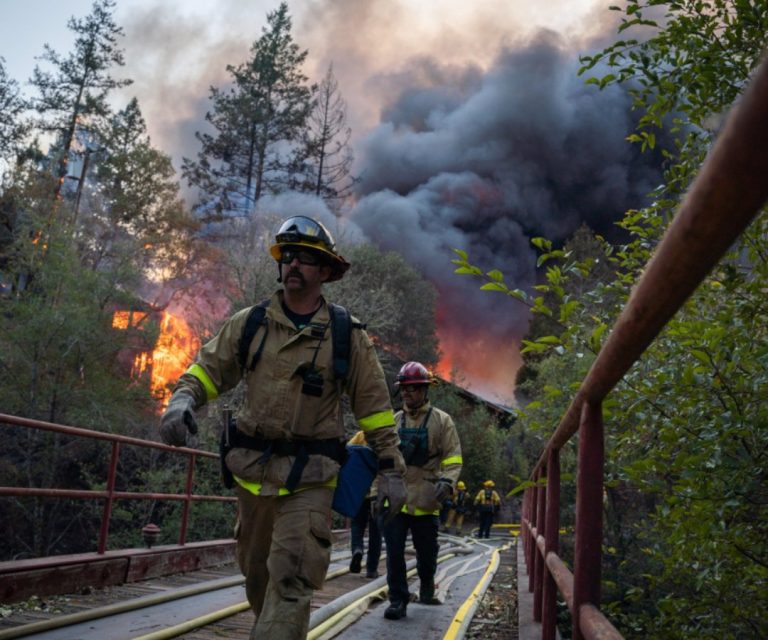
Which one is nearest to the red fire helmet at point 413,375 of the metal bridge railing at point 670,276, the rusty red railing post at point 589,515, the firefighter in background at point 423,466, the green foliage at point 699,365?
the firefighter in background at point 423,466

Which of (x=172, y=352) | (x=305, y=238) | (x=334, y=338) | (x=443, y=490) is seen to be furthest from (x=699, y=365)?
(x=172, y=352)

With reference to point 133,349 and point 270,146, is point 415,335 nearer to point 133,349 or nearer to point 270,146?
point 270,146

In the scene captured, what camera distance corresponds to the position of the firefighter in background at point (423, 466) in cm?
732

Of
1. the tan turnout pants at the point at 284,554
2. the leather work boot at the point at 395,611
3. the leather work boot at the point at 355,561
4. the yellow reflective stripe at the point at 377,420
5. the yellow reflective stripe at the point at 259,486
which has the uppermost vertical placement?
the yellow reflective stripe at the point at 377,420

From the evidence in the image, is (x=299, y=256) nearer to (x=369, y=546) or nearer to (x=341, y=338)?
(x=341, y=338)

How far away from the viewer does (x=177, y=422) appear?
3.63m

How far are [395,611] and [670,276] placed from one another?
19.3 ft

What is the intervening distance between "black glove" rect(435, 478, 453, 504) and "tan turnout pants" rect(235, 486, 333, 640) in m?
3.30

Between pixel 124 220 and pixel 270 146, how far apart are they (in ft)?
36.5

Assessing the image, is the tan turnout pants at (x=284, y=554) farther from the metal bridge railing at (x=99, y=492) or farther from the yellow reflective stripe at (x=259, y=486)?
the metal bridge railing at (x=99, y=492)

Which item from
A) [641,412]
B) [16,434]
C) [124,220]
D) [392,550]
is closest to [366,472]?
[641,412]

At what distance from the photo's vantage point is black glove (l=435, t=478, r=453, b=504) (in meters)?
7.19

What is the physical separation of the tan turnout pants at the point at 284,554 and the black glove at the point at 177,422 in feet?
1.69

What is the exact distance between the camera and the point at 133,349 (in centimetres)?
2870
